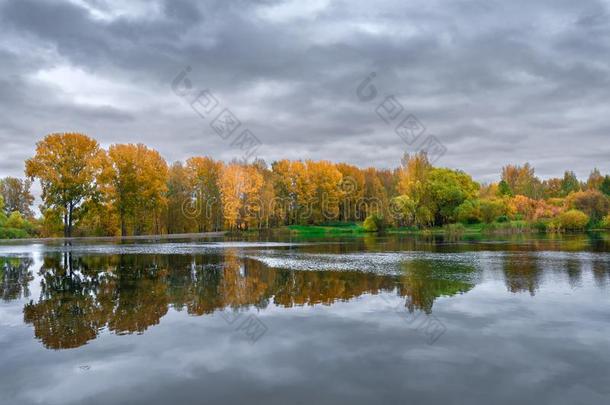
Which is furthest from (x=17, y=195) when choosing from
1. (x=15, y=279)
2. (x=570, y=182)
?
(x=570, y=182)

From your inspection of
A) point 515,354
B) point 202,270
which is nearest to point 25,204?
point 202,270

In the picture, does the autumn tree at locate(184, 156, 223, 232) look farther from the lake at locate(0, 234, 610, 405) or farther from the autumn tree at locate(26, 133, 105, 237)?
the lake at locate(0, 234, 610, 405)

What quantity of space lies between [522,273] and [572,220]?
48771mm

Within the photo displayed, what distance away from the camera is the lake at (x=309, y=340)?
641 cm

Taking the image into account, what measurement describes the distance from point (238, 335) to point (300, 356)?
1.84 m

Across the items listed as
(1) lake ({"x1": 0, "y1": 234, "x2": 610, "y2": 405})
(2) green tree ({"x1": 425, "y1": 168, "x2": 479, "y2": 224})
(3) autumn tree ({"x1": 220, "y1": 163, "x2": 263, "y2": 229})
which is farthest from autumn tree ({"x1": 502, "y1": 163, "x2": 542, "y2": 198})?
(1) lake ({"x1": 0, "y1": 234, "x2": 610, "y2": 405})

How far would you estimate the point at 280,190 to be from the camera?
81500mm

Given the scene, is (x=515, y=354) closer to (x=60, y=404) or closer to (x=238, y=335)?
(x=238, y=335)

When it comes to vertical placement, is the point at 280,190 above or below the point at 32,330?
above

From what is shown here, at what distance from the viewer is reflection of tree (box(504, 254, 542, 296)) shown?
14555 millimetres

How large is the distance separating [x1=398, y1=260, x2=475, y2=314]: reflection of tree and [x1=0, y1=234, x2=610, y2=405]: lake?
9cm

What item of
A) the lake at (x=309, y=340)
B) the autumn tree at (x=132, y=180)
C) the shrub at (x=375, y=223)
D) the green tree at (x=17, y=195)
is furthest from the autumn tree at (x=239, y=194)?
the lake at (x=309, y=340)

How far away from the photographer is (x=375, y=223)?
229 ft

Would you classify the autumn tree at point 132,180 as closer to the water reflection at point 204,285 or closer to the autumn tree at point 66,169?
the autumn tree at point 66,169
